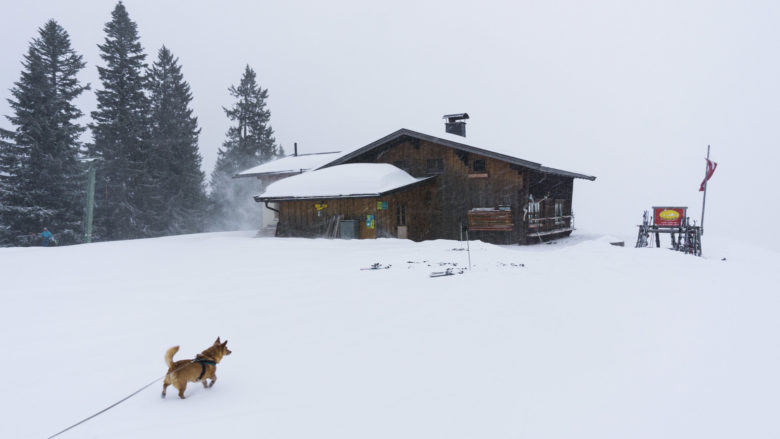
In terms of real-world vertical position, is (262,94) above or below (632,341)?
above

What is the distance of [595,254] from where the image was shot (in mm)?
12898

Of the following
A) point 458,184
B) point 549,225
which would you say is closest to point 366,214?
point 458,184

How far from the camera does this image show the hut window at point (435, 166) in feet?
69.9

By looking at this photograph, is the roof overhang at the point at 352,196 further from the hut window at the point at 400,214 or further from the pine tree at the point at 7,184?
the pine tree at the point at 7,184

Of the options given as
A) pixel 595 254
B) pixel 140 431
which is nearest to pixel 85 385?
pixel 140 431

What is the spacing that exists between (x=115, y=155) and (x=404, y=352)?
34.0 metres

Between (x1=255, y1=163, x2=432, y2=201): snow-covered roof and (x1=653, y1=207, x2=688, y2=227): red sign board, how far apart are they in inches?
418

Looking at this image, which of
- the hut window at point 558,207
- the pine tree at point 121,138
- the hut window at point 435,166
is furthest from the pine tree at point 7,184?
the hut window at point 558,207

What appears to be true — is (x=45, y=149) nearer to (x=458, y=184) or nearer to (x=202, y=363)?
(x=458, y=184)

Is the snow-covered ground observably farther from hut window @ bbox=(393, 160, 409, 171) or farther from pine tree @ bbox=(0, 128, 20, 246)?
pine tree @ bbox=(0, 128, 20, 246)

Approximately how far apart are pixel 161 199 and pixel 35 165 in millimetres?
8947

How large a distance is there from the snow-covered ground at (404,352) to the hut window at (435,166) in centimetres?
1086

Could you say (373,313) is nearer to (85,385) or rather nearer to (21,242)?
(85,385)

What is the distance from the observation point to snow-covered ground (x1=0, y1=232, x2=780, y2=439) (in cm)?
380
